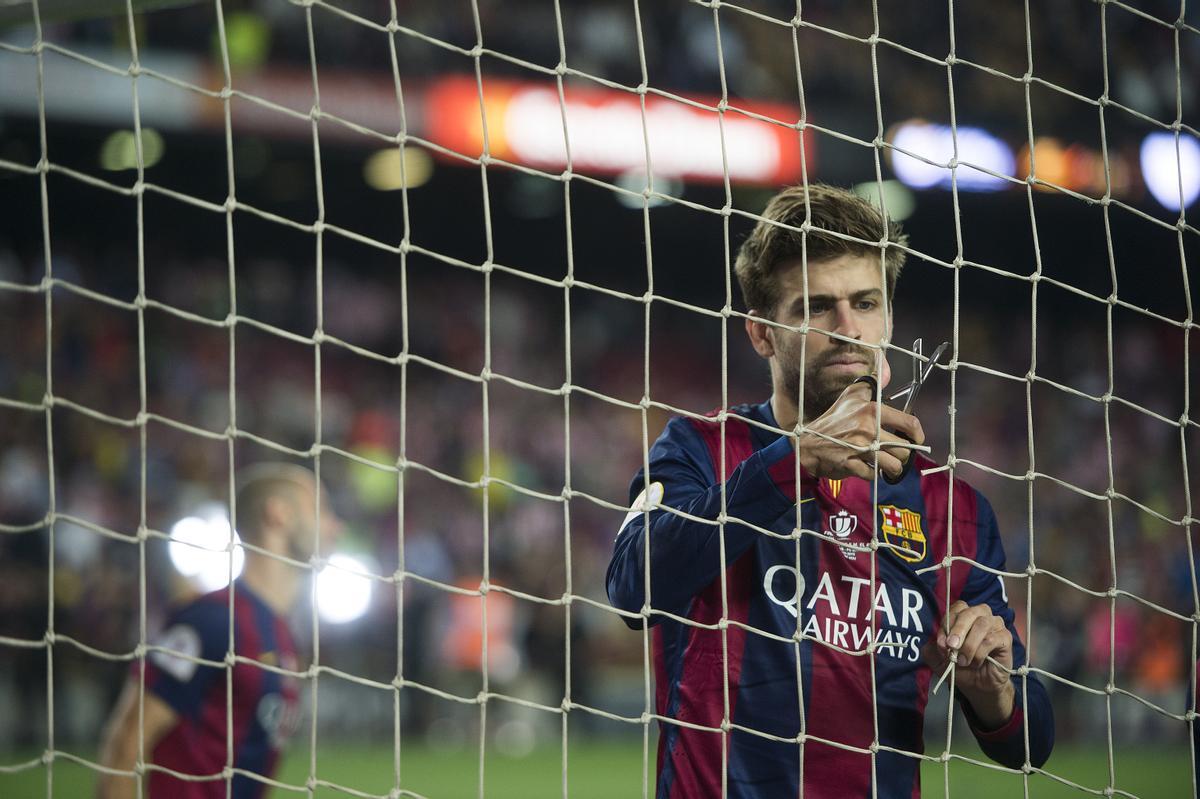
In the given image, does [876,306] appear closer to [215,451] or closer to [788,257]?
[788,257]

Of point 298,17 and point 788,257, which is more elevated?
point 788,257

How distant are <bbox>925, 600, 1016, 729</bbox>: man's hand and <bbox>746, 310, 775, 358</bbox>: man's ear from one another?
0.60 m

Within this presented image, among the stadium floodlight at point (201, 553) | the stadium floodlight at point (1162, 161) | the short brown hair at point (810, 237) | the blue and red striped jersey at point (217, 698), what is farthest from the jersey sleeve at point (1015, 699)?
the stadium floodlight at point (1162, 161)

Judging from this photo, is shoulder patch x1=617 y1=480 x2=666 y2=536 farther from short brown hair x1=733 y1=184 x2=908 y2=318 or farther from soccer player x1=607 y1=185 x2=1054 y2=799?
short brown hair x1=733 y1=184 x2=908 y2=318

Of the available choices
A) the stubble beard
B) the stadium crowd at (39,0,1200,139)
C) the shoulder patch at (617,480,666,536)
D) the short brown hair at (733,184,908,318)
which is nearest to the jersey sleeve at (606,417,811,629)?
the shoulder patch at (617,480,666,536)

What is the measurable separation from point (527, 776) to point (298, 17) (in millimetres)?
7131

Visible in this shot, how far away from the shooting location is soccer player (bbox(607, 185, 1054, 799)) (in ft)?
6.75

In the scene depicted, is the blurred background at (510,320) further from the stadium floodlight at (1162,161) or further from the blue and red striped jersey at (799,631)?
the blue and red striped jersey at (799,631)

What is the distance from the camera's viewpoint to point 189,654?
9.98ft

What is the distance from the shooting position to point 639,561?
205cm

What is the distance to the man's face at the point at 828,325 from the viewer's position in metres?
2.27

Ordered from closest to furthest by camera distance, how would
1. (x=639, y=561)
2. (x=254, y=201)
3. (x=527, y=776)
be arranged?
(x=639, y=561) < (x=527, y=776) < (x=254, y=201)

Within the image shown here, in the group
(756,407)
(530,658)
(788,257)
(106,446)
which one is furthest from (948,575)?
(106,446)

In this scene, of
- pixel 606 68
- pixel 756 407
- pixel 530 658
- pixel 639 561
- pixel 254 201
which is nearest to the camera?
pixel 639 561
